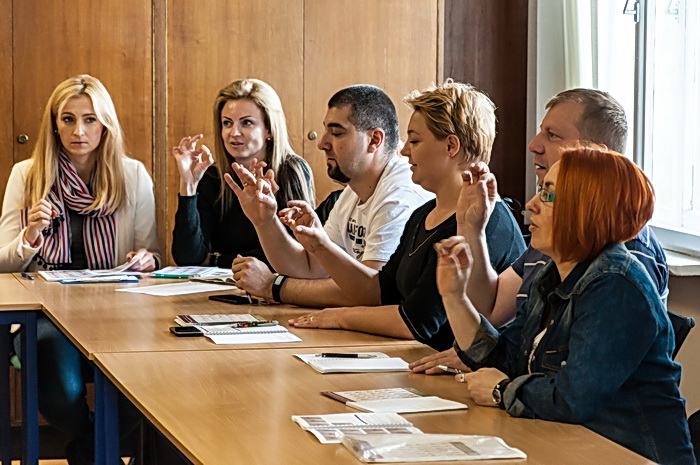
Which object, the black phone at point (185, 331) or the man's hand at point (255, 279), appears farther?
the man's hand at point (255, 279)

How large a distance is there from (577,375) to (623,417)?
0.13 metres

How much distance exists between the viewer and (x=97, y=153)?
388cm

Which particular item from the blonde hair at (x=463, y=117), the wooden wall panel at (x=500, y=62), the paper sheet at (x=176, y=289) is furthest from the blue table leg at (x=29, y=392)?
the wooden wall panel at (x=500, y=62)

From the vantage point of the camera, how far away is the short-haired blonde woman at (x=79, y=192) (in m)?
3.77

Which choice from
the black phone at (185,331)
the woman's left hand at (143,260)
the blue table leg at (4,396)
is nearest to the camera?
the black phone at (185,331)

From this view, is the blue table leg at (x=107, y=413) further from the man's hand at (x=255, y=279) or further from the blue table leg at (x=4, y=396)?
the blue table leg at (x=4, y=396)

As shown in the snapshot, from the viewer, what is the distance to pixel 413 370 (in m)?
2.10

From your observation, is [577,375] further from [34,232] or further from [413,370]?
[34,232]

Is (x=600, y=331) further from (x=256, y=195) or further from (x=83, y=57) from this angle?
(x=83, y=57)

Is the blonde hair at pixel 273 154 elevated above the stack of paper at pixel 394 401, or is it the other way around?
the blonde hair at pixel 273 154

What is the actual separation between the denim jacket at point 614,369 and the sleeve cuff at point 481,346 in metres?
0.21

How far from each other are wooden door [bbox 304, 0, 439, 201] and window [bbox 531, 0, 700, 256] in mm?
660

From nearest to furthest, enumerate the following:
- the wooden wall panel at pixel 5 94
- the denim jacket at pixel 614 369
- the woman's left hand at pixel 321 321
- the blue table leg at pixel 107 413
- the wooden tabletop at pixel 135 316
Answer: the denim jacket at pixel 614 369 → the blue table leg at pixel 107 413 → the wooden tabletop at pixel 135 316 → the woman's left hand at pixel 321 321 → the wooden wall panel at pixel 5 94

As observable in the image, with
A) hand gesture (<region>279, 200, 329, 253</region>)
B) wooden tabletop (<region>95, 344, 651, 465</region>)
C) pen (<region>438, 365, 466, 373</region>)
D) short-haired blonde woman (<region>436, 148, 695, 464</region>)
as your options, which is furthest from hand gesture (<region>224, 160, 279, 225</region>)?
short-haired blonde woman (<region>436, 148, 695, 464</region>)
